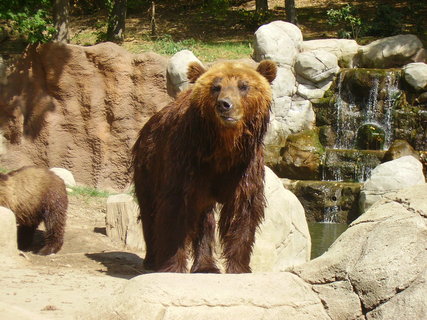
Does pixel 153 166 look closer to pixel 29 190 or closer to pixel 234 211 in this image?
pixel 234 211

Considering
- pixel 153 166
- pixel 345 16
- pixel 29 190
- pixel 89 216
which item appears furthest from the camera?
pixel 345 16

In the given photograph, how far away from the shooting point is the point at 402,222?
18.2 ft

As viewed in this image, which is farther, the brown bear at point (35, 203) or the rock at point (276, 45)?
the rock at point (276, 45)

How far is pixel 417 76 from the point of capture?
62.9 feet

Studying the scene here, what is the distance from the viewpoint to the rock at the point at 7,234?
866 cm

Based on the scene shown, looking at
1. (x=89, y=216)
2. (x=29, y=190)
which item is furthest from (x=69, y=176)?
(x=29, y=190)

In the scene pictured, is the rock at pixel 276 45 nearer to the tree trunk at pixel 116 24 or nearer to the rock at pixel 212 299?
the tree trunk at pixel 116 24

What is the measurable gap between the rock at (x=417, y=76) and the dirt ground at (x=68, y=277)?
10.5 metres

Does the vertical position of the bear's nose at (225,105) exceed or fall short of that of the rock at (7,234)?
it exceeds it

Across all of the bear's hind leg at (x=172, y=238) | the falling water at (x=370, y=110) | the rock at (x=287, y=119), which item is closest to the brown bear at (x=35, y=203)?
the bear's hind leg at (x=172, y=238)

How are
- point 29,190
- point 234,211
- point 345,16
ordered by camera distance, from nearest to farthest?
point 234,211, point 29,190, point 345,16

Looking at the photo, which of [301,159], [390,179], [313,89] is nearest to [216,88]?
[390,179]

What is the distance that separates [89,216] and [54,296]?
6.91m

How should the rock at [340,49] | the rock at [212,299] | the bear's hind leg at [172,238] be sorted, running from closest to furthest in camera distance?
the rock at [212,299], the bear's hind leg at [172,238], the rock at [340,49]
